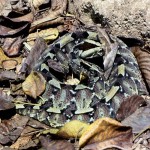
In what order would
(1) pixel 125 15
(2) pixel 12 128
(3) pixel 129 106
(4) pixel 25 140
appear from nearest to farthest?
(3) pixel 129 106, (4) pixel 25 140, (2) pixel 12 128, (1) pixel 125 15

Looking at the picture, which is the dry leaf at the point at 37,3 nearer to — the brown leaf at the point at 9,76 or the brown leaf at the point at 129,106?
the brown leaf at the point at 9,76

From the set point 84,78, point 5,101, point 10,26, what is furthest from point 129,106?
point 10,26

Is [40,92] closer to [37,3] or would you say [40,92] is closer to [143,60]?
[143,60]

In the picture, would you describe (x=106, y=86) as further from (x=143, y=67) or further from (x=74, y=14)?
(x=74, y=14)

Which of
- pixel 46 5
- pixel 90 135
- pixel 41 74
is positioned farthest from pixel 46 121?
pixel 46 5

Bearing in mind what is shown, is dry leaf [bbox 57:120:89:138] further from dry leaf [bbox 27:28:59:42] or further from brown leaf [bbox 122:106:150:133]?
dry leaf [bbox 27:28:59:42]

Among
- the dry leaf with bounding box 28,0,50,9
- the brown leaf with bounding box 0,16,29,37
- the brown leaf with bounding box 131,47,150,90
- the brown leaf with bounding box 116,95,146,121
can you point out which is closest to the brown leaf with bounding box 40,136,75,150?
the brown leaf with bounding box 116,95,146,121
